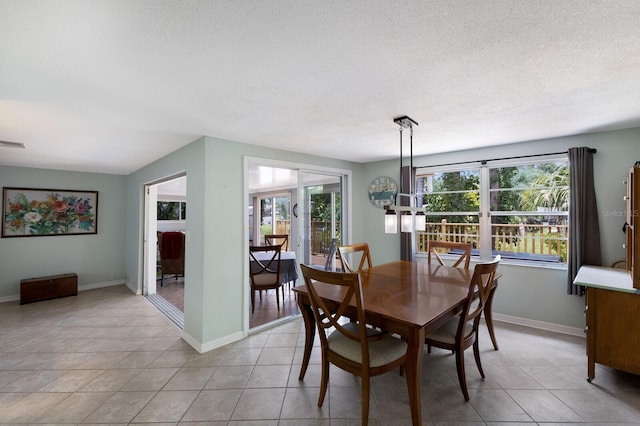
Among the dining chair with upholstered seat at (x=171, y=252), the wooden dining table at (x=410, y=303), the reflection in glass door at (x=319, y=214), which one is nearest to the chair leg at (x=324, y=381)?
the wooden dining table at (x=410, y=303)

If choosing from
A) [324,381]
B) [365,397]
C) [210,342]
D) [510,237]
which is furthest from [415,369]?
[510,237]

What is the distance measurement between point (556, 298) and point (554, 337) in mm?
431

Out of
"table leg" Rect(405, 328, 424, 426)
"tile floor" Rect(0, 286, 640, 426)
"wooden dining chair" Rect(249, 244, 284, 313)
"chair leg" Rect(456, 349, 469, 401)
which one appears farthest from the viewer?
"wooden dining chair" Rect(249, 244, 284, 313)

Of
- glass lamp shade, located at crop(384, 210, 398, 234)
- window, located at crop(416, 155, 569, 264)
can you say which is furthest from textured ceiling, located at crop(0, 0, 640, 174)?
glass lamp shade, located at crop(384, 210, 398, 234)

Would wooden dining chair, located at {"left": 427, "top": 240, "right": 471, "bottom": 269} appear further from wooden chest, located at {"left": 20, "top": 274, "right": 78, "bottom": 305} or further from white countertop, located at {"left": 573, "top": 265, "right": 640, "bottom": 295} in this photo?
wooden chest, located at {"left": 20, "top": 274, "right": 78, "bottom": 305}

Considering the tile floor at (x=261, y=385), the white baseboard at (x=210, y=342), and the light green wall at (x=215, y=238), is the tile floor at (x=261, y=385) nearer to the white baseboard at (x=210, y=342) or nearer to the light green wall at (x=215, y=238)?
the white baseboard at (x=210, y=342)

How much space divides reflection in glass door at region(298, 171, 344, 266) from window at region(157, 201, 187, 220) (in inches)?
201

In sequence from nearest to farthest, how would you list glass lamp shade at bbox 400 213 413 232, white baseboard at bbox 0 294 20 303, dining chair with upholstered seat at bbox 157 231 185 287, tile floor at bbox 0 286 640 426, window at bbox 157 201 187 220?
tile floor at bbox 0 286 640 426
glass lamp shade at bbox 400 213 413 232
white baseboard at bbox 0 294 20 303
dining chair with upholstered seat at bbox 157 231 185 287
window at bbox 157 201 187 220

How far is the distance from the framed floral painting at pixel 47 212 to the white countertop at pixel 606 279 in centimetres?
692

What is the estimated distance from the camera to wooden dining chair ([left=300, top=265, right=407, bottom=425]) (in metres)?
1.61

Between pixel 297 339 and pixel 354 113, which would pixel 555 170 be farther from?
pixel 297 339

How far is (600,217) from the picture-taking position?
280 centimetres

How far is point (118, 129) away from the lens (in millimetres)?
2580

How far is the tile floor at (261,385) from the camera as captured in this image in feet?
5.93
